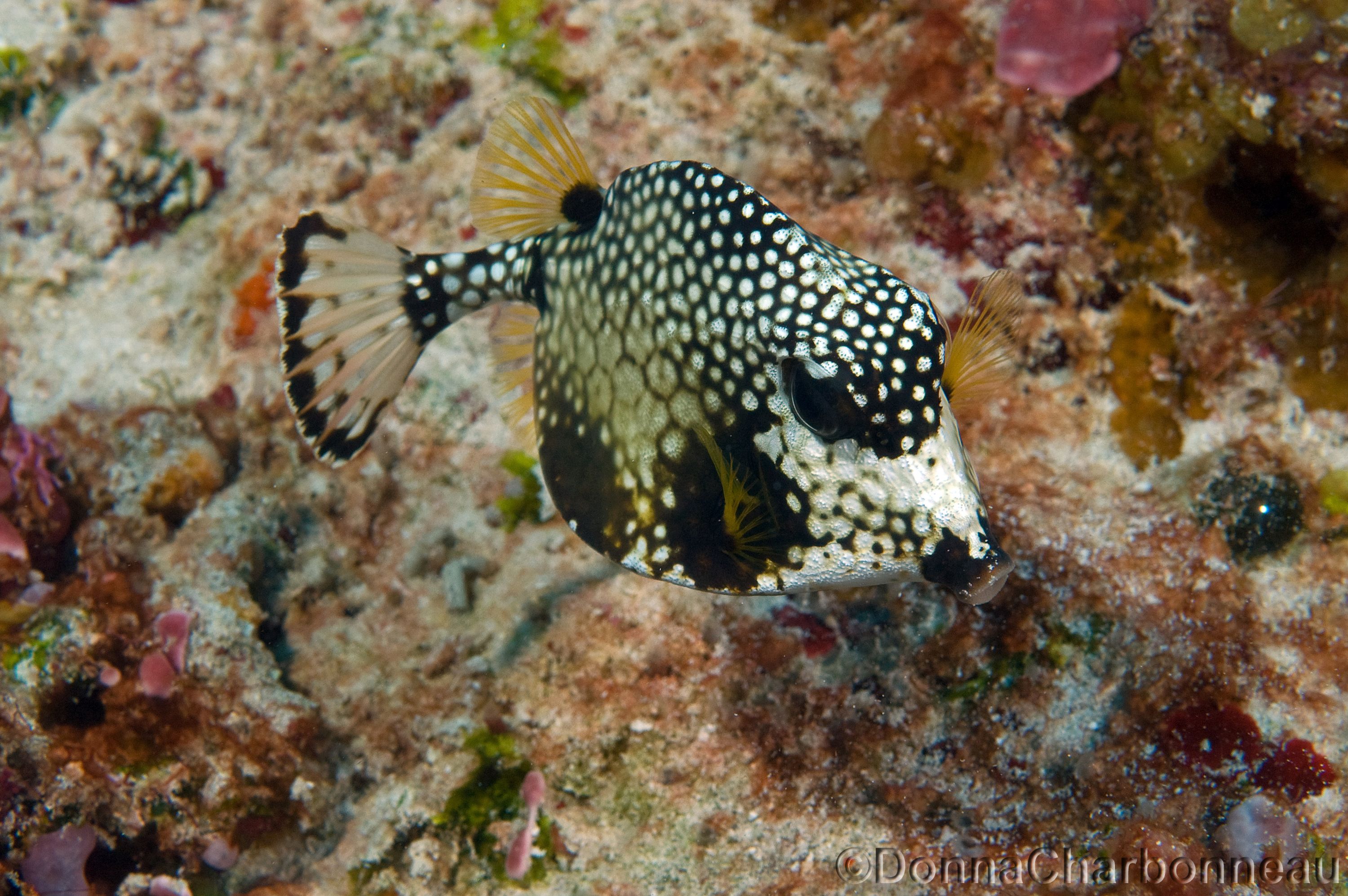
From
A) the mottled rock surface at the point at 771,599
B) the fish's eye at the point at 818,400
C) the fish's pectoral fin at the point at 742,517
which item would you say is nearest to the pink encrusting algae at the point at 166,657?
the mottled rock surface at the point at 771,599

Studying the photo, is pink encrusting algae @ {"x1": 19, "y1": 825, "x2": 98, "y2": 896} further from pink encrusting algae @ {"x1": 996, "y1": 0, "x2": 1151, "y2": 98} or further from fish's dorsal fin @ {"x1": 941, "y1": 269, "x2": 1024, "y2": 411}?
pink encrusting algae @ {"x1": 996, "y1": 0, "x2": 1151, "y2": 98}

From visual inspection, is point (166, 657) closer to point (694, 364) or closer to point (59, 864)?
point (59, 864)

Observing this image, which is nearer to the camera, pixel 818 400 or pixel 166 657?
pixel 818 400

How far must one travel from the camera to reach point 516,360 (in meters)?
3.25

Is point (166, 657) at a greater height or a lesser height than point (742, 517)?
lesser

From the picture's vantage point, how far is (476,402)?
15.3 feet

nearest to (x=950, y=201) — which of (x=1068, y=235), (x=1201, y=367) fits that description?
(x=1068, y=235)

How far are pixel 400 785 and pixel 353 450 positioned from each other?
5.37ft

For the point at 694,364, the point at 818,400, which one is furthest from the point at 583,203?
the point at 818,400

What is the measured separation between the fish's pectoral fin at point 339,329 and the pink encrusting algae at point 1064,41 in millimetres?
3446

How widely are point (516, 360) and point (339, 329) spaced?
27.2 inches

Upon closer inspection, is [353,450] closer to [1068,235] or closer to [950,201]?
[950,201]

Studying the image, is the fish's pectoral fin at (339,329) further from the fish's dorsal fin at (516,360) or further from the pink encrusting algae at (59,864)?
the pink encrusting algae at (59,864)

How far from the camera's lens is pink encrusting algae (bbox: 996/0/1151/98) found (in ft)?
13.4
